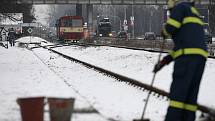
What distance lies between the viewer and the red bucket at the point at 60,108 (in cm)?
841

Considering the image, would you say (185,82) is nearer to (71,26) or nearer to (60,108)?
(60,108)

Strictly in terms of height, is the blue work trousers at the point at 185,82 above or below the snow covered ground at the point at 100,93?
above

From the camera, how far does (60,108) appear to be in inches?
333

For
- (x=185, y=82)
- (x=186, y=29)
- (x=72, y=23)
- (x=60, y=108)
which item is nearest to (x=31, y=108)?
(x=60, y=108)

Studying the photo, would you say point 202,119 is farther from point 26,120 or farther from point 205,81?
point 205,81

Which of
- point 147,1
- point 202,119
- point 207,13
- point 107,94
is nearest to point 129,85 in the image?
point 107,94

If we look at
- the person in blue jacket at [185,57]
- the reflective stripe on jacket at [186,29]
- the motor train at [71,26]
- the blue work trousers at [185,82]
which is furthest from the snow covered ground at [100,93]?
the motor train at [71,26]

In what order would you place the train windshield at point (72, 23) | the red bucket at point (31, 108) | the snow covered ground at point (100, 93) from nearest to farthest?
the red bucket at point (31, 108) → the snow covered ground at point (100, 93) → the train windshield at point (72, 23)

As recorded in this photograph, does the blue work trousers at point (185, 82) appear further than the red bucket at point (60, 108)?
No

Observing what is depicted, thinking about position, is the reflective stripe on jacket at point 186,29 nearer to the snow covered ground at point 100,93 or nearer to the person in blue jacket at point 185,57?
the person in blue jacket at point 185,57

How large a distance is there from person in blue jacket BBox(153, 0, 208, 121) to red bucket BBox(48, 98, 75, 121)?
5.17 feet

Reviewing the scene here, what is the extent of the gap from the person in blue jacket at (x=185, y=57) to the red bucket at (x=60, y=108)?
1.58 meters

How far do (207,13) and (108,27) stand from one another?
21794mm

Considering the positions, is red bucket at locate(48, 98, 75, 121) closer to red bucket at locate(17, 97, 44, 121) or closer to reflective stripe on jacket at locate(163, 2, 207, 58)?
red bucket at locate(17, 97, 44, 121)
